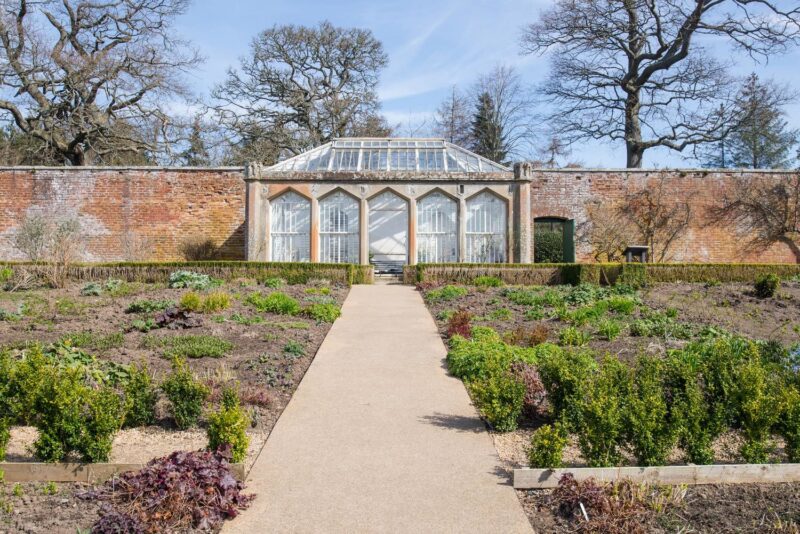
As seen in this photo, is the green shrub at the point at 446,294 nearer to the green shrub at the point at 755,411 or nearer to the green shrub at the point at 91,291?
the green shrub at the point at 91,291

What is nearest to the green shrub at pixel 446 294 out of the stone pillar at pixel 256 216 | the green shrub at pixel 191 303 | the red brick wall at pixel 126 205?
the green shrub at pixel 191 303

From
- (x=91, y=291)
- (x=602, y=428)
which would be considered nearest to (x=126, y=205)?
(x=91, y=291)

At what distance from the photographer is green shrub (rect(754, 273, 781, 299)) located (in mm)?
13820

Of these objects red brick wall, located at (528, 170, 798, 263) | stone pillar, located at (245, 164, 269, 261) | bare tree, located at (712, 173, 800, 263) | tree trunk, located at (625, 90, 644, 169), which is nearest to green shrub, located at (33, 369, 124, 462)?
stone pillar, located at (245, 164, 269, 261)

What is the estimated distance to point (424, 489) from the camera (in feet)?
16.2

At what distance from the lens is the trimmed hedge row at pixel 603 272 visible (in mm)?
16531

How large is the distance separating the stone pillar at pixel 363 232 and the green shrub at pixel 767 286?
36.0 ft

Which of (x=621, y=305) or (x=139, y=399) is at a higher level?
(x=621, y=305)

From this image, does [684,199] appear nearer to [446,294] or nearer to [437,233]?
[437,233]

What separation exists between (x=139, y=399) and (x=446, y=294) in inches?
349

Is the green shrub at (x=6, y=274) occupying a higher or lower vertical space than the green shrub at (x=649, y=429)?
higher

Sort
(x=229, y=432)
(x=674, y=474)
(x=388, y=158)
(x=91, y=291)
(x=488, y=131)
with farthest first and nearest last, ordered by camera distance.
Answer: (x=488, y=131) → (x=388, y=158) → (x=91, y=291) → (x=229, y=432) → (x=674, y=474)

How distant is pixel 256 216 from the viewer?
20.8 m

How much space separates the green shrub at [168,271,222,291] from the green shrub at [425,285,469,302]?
16.1ft
